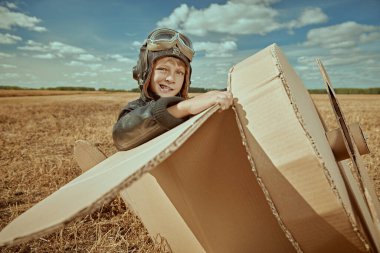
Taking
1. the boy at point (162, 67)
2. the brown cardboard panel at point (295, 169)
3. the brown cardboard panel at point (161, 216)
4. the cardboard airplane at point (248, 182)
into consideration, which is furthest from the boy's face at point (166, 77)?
the brown cardboard panel at point (295, 169)

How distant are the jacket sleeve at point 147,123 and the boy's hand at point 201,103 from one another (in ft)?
0.12

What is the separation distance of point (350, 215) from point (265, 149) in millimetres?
313

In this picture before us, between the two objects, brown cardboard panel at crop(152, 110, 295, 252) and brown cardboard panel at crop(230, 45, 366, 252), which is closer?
brown cardboard panel at crop(230, 45, 366, 252)

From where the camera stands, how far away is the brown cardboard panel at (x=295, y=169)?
884 mm

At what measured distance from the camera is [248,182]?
1.20m


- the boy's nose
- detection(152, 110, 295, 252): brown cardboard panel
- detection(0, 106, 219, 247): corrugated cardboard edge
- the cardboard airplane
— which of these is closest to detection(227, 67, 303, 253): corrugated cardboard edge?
the cardboard airplane

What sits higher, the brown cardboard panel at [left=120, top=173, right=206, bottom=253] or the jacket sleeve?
the jacket sleeve

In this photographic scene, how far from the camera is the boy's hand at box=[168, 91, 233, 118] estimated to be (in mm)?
1021

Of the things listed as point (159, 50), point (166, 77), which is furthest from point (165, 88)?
point (159, 50)

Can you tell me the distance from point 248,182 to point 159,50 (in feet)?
4.61

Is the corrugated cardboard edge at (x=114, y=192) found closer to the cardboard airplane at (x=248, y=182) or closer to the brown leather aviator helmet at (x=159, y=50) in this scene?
the cardboard airplane at (x=248, y=182)

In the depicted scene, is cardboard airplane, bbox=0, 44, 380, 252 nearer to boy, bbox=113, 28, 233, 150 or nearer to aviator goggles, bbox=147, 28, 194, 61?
boy, bbox=113, 28, 233, 150

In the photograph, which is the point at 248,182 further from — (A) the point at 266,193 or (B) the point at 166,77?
(B) the point at 166,77

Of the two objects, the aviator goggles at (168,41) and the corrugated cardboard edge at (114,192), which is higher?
the aviator goggles at (168,41)
